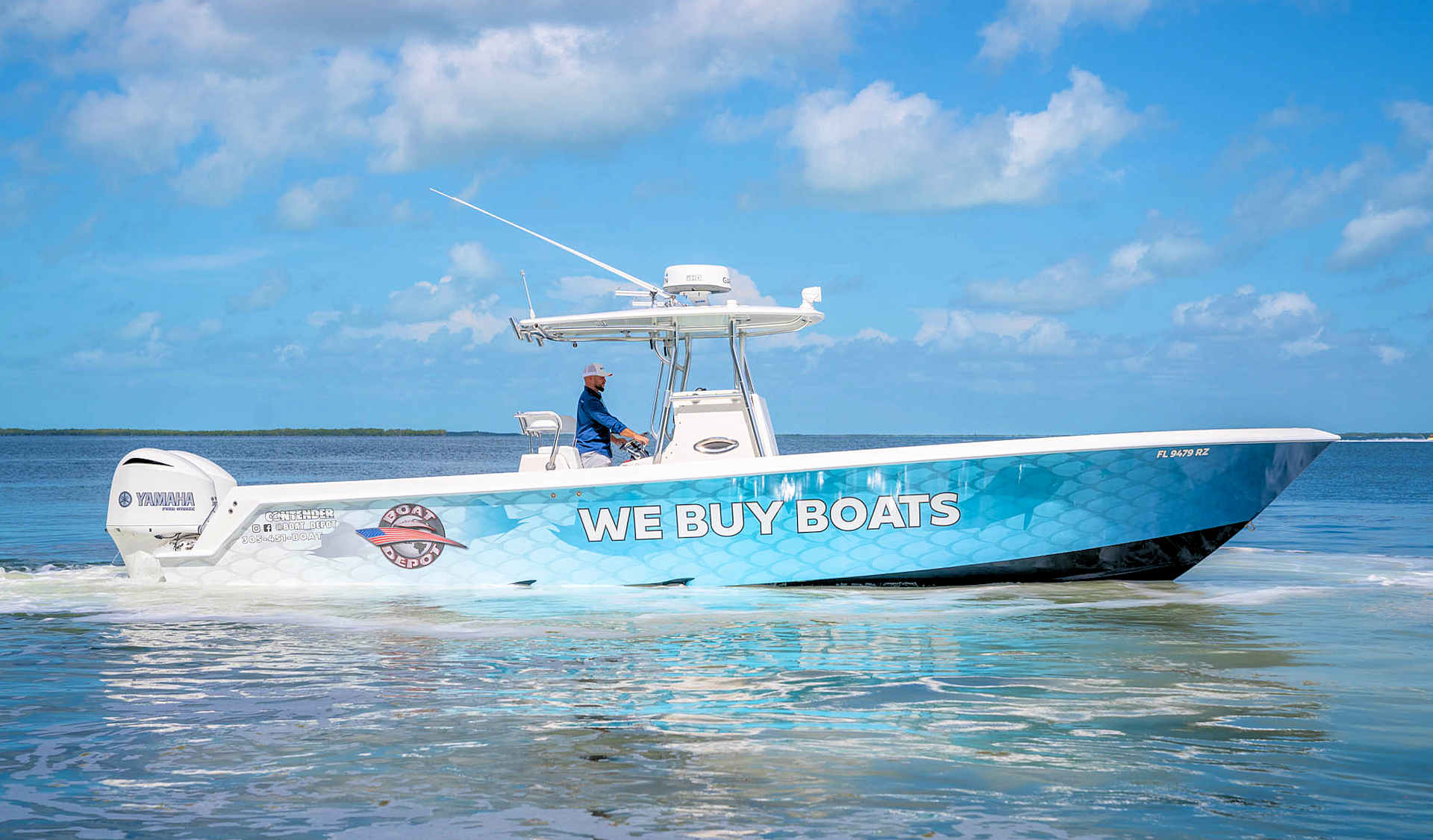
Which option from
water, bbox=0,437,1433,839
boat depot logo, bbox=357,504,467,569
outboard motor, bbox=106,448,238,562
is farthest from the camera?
outboard motor, bbox=106,448,238,562

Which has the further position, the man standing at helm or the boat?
the man standing at helm

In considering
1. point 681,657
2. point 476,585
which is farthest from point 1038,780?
point 476,585

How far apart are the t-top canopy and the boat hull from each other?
4.60ft

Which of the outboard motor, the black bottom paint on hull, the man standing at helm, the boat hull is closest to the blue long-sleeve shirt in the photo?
the man standing at helm

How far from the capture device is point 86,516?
18.7 m

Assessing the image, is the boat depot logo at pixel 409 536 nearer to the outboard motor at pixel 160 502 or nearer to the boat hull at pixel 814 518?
the boat hull at pixel 814 518

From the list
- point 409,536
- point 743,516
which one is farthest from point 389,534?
point 743,516

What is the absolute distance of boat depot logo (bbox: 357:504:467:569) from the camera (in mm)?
8961

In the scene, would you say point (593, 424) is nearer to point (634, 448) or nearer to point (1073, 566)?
point (634, 448)

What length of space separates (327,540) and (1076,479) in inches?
229

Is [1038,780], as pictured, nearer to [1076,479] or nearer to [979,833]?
[979,833]

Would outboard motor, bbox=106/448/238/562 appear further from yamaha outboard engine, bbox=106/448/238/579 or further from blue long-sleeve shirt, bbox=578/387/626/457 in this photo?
blue long-sleeve shirt, bbox=578/387/626/457

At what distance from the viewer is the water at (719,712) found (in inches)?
152

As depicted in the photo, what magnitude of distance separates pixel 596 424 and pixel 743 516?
6.05 ft
